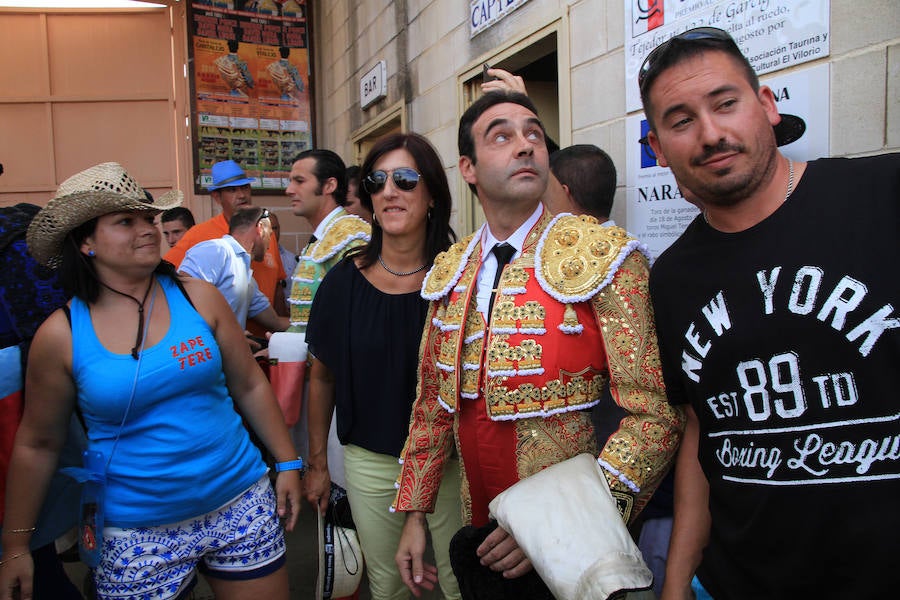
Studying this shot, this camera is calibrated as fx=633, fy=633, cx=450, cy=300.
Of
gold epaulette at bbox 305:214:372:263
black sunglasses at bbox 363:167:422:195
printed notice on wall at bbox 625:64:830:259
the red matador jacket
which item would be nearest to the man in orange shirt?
gold epaulette at bbox 305:214:372:263

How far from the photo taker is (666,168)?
2.45m

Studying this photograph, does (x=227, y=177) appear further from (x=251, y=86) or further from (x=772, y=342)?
(x=772, y=342)

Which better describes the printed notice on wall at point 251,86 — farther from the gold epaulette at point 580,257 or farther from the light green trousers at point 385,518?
the gold epaulette at point 580,257

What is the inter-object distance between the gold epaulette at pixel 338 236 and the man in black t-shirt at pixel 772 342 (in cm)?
194

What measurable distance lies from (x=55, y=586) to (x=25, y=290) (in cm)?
95

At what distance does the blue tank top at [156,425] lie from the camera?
1.78m

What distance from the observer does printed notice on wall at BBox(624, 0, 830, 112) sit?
1.89 m

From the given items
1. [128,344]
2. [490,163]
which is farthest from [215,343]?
[490,163]

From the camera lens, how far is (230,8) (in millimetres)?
7629

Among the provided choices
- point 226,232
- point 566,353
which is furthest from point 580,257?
point 226,232

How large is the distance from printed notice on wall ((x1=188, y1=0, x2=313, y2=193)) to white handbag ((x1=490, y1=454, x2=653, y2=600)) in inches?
280

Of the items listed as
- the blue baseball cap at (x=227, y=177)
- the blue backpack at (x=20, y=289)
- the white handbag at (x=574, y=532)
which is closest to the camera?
the white handbag at (x=574, y=532)

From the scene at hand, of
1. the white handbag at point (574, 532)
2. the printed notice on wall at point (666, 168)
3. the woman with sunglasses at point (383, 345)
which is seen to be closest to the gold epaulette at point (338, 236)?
the woman with sunglasses at point (383, 345)

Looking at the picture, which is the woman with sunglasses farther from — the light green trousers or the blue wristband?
the blue wristband
